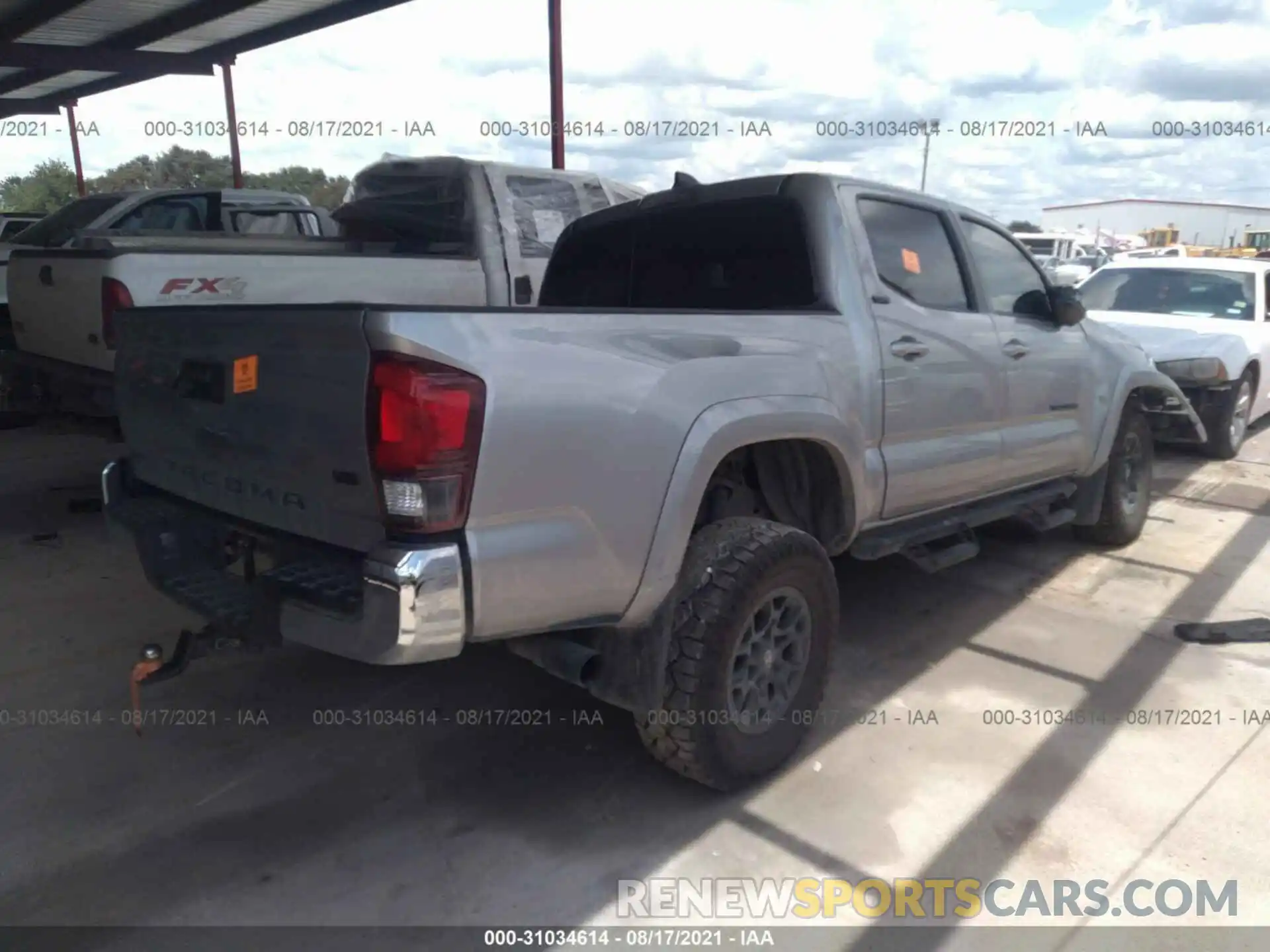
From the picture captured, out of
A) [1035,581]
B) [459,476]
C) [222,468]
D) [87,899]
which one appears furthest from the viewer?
[1035,581]

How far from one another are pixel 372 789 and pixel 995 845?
1.96 meters

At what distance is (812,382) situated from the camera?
10.9ft

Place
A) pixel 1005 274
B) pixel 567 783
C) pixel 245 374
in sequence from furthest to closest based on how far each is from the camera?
pixel 1005 274, pixel 567 783, pixel 245 374

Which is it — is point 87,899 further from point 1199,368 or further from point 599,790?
point 1199,368

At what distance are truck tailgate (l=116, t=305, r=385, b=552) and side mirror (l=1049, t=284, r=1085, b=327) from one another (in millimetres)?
3626

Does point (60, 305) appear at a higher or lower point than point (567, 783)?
higher

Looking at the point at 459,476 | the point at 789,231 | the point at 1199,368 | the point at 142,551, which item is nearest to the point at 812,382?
the point at 789,231

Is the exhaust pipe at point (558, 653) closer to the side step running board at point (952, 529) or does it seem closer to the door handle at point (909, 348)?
the side step running board at point (952, 529)

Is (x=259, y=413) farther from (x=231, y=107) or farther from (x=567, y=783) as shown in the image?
(x=231, y=107)

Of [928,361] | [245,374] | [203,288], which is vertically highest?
[203,288]

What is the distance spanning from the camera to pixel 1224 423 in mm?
8203

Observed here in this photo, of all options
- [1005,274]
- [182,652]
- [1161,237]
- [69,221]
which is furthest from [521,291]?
[1161,237]

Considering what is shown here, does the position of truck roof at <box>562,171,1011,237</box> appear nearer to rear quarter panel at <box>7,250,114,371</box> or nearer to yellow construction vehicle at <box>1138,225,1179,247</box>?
rear quarter panel at <box>7,250,114,371</box>

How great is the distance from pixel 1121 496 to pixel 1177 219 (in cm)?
6619
